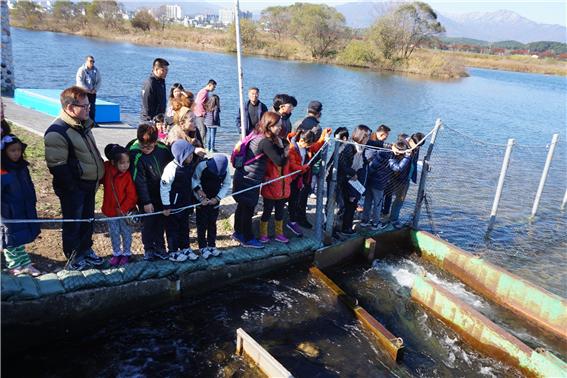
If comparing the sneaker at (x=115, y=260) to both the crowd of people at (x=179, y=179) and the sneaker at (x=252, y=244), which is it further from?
the sneaker at (x=252, y=244)

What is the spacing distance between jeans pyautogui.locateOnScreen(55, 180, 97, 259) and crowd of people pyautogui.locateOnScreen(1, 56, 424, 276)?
0.01 metres

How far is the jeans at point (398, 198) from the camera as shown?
24.0 ft

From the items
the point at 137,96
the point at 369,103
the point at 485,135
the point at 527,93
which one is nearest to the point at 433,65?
the point at 527,93

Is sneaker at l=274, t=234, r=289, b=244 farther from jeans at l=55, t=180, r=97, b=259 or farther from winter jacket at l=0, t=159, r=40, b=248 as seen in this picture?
winter jacket at l=0, t=159, r=40, b=248

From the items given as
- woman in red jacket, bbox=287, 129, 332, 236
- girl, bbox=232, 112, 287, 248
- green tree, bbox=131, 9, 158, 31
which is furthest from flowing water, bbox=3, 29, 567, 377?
green tree, bbox=131, 9, 158, 31

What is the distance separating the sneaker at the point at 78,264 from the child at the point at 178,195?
91cm

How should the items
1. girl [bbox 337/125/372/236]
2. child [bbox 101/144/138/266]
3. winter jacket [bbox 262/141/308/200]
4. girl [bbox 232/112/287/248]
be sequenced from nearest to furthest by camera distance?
child [bbox 101/144/138/266] < girl [bbox 232/112/287/248] < winter jacket [bbox 262/141/308/200] < girl [bbox 337/125/372/236]

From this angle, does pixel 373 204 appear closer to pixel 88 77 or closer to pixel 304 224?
pixel 304 224

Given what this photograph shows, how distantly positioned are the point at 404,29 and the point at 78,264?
2135 inches

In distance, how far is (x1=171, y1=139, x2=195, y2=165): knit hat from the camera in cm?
472

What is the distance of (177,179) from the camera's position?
489 centimetres

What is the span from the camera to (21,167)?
4.22 m

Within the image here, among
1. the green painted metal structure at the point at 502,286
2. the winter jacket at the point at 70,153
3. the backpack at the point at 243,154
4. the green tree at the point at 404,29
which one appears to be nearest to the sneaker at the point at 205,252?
the backpack at the point at 243,154

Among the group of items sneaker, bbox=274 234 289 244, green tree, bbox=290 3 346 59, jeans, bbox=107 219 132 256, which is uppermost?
green tree, bbox=290 3 346 59
